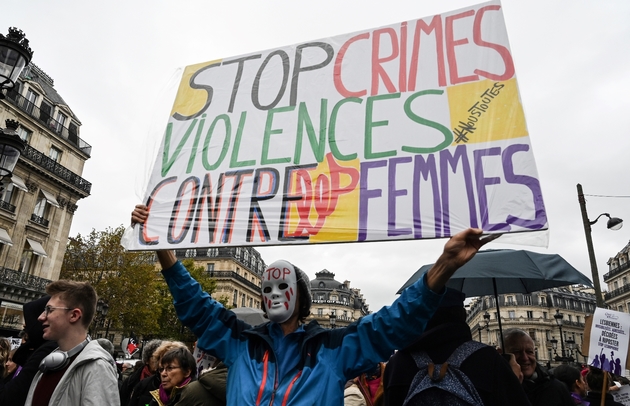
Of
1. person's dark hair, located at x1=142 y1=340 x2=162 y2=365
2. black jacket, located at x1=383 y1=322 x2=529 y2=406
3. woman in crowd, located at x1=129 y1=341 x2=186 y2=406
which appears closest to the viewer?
black jacket, located at x1=383 y1=322 x2=529 y2=406

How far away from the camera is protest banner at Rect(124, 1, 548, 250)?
2.54 metres

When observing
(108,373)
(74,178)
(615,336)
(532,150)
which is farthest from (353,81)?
(74,178)

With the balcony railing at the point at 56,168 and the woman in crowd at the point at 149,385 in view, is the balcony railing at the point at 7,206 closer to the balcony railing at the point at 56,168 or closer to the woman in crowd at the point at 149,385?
the balcony railing at the point at 56,168

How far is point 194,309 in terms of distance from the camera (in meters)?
2.58

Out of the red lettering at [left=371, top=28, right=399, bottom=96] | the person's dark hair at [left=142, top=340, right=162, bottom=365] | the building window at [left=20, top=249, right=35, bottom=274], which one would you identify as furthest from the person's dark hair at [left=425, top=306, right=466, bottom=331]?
the building window at [left=20, top=249, right=35, bottom=274]

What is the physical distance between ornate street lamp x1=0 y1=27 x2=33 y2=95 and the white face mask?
535 centimetres

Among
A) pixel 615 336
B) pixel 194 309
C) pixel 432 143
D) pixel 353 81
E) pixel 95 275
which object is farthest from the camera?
pixel 95 275

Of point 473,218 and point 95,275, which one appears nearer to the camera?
point 473,218

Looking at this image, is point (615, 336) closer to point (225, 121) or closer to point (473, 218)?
point (473, 218)

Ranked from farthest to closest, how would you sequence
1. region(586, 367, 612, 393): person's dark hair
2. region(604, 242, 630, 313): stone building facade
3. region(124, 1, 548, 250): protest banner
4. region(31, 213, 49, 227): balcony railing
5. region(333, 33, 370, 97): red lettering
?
region(604, 242, 630, 313): stone building facade → region(31, 213, 49, 227): balcony railing → region(586, 367, 612, 393): person's dark hair → region(333, 33, 370, 97): red lettering → region(124, 1, 548, 250): protest banner

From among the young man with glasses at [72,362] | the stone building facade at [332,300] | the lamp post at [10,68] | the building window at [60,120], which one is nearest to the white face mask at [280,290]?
the young man with glasses at [72,362]

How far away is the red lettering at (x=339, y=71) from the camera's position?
3229mm

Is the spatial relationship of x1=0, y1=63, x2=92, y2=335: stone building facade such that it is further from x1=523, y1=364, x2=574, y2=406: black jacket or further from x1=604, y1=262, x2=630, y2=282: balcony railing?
x1=604, y1=262, x2=630, y2=282: balcony railing

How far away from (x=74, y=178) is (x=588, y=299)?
106573 millimetres
